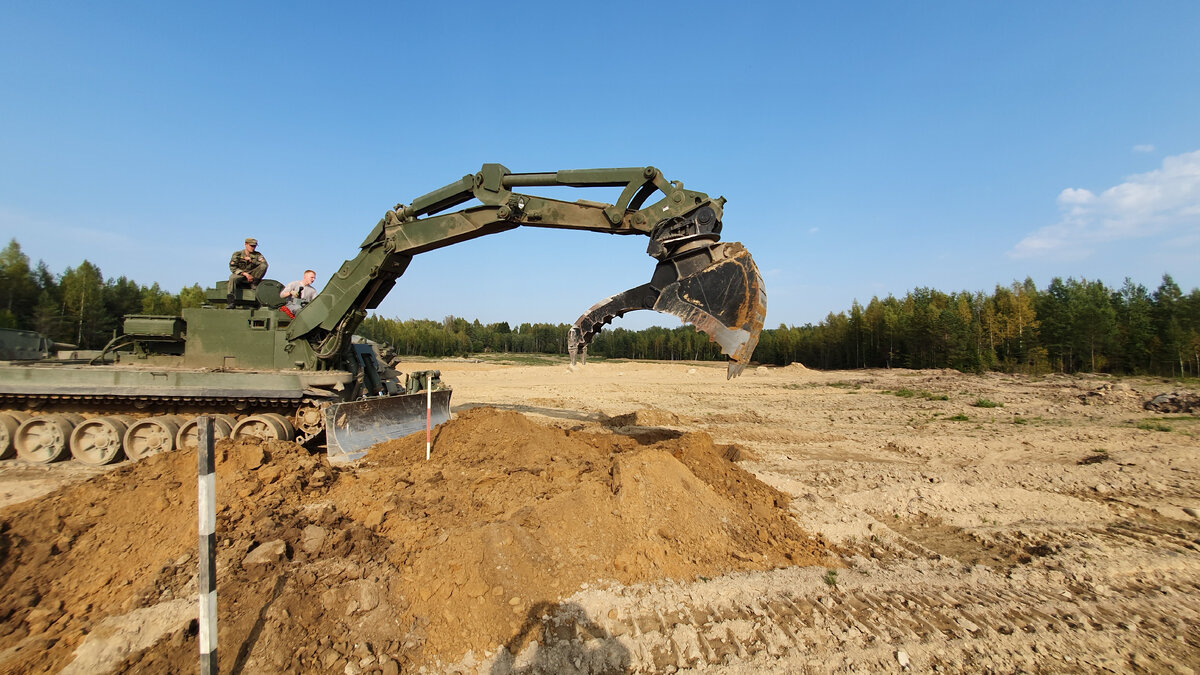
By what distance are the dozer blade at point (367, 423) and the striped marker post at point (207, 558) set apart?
4876 mm

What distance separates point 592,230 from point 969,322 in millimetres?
48258

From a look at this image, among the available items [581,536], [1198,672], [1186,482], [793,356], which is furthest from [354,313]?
[793,356]

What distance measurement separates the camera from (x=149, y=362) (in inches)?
308

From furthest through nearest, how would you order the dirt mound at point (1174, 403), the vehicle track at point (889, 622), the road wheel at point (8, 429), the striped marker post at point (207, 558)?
the dirt mound at point (1174, 403), the road wheel at point (8, 429), the vehicle track at point (889, 622), the striped marker post at point (207, 558)

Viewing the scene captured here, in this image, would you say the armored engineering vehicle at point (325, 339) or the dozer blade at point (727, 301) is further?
the armored engineering vehicle at point (325, 339)

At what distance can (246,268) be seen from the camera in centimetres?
805

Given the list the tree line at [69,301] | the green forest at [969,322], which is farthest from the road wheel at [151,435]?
the tree line at [69,301]

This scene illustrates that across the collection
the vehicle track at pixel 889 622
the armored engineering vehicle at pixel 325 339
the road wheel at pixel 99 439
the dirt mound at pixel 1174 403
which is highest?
the armored engineering vehicle at pixel 325 339

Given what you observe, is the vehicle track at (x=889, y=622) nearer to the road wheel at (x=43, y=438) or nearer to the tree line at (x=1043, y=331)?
the road wheel at (x=43, y=438)

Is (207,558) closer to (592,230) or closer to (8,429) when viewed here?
(592,230)

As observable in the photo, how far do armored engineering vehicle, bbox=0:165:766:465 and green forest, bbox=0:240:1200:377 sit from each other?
2125 cm

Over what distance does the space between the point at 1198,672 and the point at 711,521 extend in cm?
317

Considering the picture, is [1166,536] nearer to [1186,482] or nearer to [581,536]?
[1186,482]

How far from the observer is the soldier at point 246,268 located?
7.91 m
